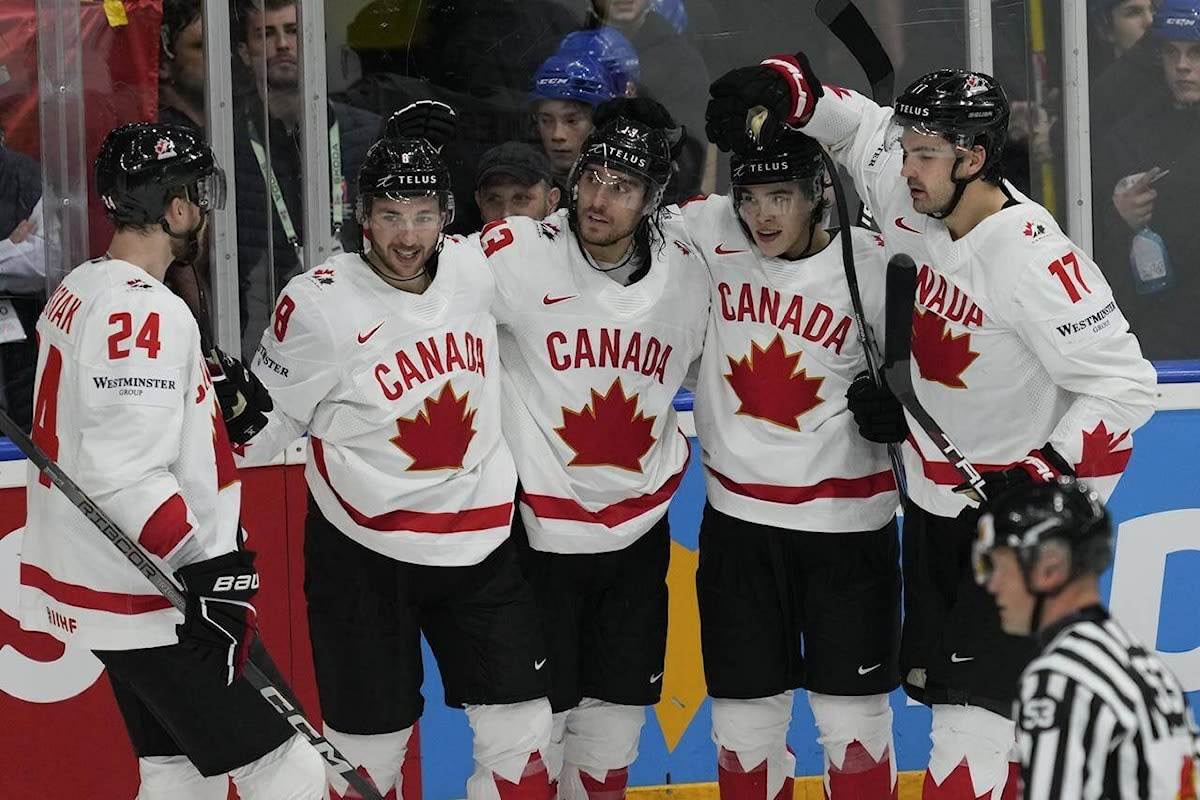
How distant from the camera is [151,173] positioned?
2.61 m

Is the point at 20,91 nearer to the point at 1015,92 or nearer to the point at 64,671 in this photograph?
the point at 64,671

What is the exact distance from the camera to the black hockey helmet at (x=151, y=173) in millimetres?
2609

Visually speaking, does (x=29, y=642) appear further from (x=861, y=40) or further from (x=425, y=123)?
(x=861, y=40)

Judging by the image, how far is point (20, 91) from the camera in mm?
3471

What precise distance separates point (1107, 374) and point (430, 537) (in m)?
1.06

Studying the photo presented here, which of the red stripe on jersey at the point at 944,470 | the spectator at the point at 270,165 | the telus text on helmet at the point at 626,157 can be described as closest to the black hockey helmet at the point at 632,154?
the telus text on helmet at the point at 626,157

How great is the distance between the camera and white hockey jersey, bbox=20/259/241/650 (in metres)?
2.47

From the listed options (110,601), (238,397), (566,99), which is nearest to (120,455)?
(110,601)

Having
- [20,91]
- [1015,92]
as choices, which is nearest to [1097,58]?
[1015,92]

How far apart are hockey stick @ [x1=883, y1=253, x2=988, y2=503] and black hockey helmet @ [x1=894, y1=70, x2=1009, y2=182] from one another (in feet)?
0.63

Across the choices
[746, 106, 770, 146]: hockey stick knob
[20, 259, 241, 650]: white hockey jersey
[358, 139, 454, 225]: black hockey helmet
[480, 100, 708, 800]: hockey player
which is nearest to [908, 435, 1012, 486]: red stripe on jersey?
[480, 100, 708, 800]: hockey player

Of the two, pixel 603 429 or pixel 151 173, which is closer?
pixel 151 173

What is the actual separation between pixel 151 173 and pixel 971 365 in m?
1.27

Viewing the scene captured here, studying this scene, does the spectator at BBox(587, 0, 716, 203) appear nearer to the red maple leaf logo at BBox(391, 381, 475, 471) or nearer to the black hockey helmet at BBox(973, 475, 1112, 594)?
the red maple leaf logo at BBox(391, 381, 475, 471)
